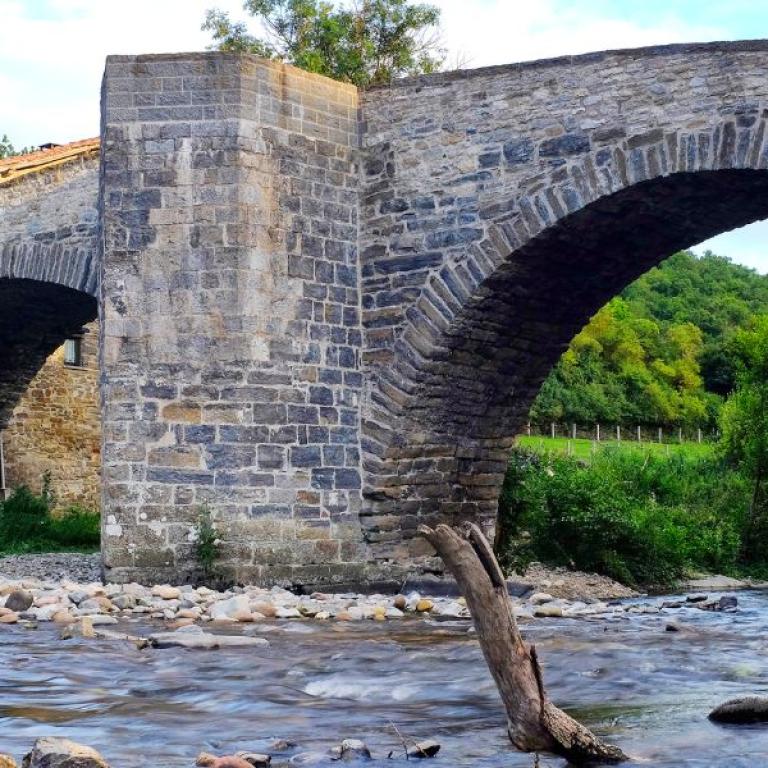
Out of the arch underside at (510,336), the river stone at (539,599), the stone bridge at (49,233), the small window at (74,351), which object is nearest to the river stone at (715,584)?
the arch underside at (510,336)

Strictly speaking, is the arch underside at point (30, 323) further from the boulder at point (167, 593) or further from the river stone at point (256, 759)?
the river stone at point (256, 759)

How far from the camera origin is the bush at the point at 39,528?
615 inches

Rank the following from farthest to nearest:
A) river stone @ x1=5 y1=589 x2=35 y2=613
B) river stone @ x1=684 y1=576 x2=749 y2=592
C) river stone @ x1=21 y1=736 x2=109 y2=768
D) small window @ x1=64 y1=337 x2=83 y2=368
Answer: small window @ x1=64 y1=337 x2=83 y2=368
river stone @ x1=684 y1=576 x2=749 y2=592
river stone @ x1=5 y1=589 x2=35 y2=613
river stone @ x1=21 y1=736 x2=109 y2=768

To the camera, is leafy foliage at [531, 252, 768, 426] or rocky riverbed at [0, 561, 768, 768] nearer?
rocky riverbed at [0, 561, 768, 768]

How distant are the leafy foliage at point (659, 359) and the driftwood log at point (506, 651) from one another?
36253mm

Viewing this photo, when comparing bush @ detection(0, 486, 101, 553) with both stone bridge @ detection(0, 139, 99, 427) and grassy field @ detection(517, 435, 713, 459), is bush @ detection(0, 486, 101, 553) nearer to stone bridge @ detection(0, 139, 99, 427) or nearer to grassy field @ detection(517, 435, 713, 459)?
stone bridge @ detection(0, 139, 99, 427)

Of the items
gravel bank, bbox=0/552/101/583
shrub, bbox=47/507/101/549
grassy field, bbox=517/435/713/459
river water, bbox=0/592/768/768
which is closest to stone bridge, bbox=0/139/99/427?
gravel bank, bbox=0/552/101/583

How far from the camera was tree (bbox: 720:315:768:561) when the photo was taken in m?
18.2

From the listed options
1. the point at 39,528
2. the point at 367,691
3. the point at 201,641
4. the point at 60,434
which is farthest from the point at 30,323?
the point at 367,691

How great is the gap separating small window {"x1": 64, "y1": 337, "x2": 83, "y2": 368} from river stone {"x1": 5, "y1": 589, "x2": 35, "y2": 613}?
11.9 m

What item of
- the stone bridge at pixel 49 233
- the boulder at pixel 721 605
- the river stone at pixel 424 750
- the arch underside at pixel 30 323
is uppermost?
the stone bridge at pixel 49 233

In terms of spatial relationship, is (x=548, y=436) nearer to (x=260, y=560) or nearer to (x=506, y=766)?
(x=260, y=560)

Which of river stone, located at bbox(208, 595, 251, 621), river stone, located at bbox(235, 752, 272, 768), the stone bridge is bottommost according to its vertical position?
river stone, located at bbox(235, 752, 272, 768)

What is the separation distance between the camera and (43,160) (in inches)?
571
